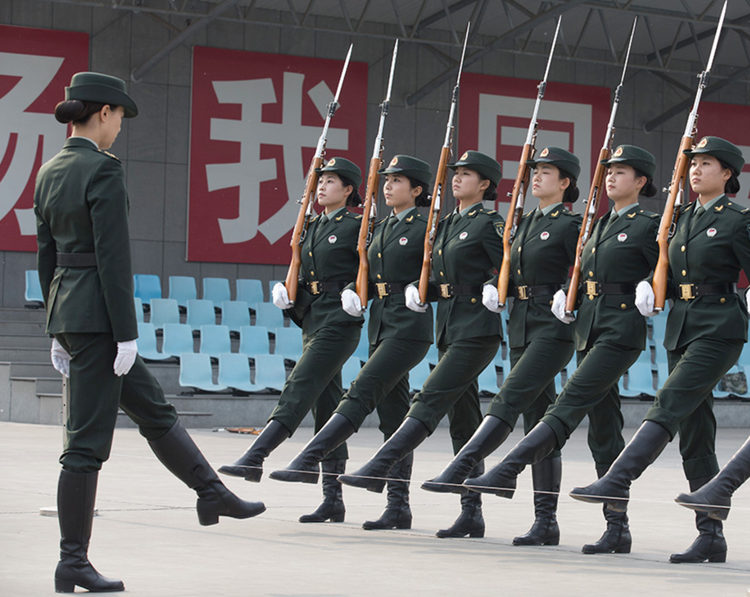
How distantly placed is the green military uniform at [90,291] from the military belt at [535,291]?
2018 mm

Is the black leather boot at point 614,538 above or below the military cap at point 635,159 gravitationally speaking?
below

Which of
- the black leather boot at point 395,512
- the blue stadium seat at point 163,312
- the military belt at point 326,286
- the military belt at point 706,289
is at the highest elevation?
the blue stadium seat at point 163,312

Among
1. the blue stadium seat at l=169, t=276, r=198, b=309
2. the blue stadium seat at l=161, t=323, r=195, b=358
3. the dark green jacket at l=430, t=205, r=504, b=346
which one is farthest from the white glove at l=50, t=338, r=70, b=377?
the blue stadium seat at l=169, t=276, r=198, b=309

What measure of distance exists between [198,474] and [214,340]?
8.19 meters

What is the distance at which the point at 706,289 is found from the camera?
4637mm

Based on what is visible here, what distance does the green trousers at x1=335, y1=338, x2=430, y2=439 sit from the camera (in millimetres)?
5414

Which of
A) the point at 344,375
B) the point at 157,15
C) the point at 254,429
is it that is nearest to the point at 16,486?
the point at 254,429

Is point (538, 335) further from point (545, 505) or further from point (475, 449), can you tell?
point (545, 505)

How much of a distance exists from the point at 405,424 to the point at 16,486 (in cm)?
236

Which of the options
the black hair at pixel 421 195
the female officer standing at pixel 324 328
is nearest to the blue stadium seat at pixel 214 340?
the female officer standing at pixel 324 328

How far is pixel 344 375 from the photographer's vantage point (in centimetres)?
1259

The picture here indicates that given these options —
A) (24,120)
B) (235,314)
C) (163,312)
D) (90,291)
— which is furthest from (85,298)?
(24,120)

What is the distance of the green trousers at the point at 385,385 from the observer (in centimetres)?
541

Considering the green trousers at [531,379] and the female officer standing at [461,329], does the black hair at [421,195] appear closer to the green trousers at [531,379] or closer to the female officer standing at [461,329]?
the female officer standing at [461,329]
